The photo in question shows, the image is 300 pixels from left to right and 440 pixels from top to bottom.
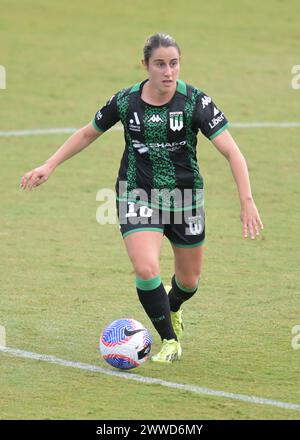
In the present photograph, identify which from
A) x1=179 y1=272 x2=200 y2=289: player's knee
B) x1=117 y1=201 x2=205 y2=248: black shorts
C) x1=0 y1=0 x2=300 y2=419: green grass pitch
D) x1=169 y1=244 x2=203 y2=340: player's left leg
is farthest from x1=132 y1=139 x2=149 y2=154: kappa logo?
x1=0 y1=0 x2=300 y2=419: green grass pitch

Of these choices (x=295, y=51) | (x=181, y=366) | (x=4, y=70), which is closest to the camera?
(x=181, y=366)

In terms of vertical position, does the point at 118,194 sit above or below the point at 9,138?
below

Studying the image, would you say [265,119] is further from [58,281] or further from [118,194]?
[118,194]

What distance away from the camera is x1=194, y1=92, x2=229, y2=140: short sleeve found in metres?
9.03

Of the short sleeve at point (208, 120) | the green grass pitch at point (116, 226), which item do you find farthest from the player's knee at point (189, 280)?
the short sleeve at point (208, 120)

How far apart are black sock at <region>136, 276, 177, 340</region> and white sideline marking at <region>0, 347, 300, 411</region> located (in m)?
0.49

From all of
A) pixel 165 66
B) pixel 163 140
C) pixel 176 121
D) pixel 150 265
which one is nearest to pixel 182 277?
pixel 150 265

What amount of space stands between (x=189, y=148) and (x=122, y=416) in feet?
7.82

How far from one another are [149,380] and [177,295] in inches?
50.4

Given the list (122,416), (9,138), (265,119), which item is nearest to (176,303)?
(122,416)

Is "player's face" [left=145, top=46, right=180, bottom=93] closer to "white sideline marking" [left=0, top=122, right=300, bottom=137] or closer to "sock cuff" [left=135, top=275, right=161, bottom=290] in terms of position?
"sock cuff" [left=135, top=275, right=161, bottom=290]

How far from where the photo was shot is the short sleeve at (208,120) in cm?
903

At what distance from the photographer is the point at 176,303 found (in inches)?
392
